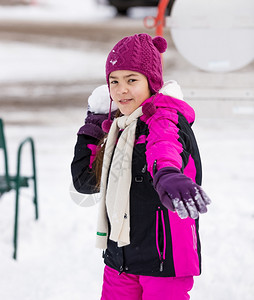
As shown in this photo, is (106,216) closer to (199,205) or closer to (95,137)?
(95,137)

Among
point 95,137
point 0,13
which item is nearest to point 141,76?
point 95,137

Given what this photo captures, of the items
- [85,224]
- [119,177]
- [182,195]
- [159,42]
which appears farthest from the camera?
[85,224]

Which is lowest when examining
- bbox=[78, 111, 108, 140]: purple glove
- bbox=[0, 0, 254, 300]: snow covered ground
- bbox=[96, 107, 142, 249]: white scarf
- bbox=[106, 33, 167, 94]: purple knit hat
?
bbox=[0, 0, 254, 300]: snow covered ground

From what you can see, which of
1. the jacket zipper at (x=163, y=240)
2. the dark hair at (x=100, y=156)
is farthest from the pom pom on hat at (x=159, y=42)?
the jacket zipper at (x=163, y=240)

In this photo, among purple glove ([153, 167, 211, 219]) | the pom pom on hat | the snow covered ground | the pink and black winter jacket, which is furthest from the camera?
the snow covered ground

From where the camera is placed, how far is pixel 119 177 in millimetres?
1652

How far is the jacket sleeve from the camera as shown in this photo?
1.88m

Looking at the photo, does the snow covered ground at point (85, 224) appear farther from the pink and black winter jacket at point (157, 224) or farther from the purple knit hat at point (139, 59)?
the purple knit hat at point (139, 59)

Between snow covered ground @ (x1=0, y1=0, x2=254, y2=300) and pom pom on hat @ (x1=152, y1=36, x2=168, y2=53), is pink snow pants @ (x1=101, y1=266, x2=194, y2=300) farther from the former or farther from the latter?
snow covered ground @ (x1=0, y1=0, x2=254, y2=300)

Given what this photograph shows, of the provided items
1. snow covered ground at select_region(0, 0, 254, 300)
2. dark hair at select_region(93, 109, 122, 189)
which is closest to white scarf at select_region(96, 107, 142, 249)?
dark hair at select_region(93, 109, 122, 189)

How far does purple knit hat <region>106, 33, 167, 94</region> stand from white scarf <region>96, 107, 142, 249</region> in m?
0.15

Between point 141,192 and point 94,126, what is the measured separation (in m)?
0.36

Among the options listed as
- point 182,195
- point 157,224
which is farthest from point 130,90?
point 182,195

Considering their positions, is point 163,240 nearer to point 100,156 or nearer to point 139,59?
point 100,156
